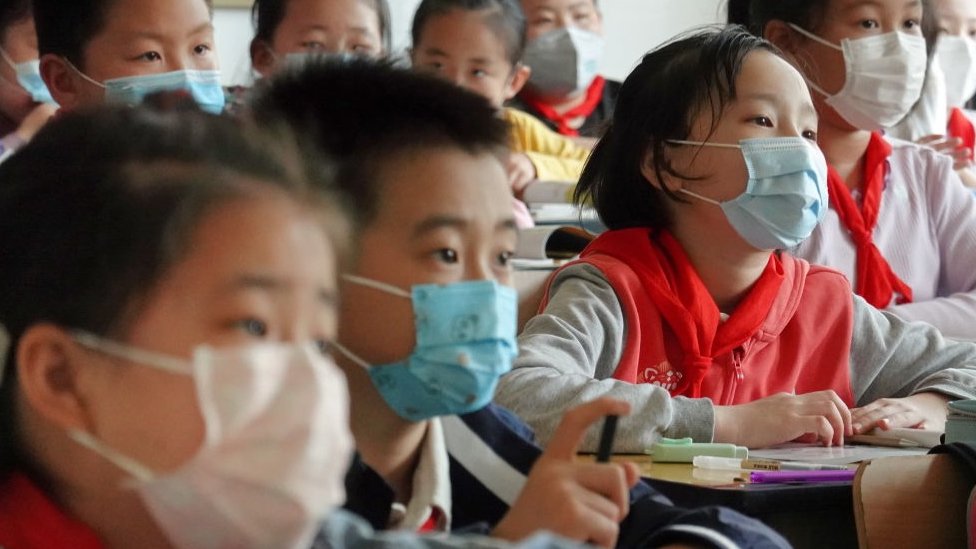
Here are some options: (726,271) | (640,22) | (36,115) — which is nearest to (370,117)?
(726,271)

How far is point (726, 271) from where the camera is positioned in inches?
90.5

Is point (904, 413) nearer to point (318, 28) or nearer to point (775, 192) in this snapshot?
Answer: point (775, 192)

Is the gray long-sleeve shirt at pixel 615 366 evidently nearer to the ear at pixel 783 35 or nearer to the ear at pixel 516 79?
the ear at pixel 783 35

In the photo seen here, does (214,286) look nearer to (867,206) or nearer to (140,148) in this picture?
(140,148)

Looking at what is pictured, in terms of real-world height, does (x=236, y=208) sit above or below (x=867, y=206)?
above

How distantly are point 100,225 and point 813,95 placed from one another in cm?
236

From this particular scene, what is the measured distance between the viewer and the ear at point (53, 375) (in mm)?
1020

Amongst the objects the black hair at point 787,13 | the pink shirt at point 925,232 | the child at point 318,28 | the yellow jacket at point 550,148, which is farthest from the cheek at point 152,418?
the yellow jacket at point 550,148

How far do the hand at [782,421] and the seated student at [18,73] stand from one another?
2173 millimetres

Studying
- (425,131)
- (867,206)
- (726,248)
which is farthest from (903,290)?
(425,131)

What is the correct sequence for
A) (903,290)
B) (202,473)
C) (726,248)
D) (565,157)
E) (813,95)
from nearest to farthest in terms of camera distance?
(202,473) → (726,248) → (903,290) → (813,95) → (565,157)

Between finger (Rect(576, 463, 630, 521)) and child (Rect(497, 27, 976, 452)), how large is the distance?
0.83 m

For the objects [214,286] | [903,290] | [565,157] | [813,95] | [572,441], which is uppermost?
[214,286]

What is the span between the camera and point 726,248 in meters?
2.31
